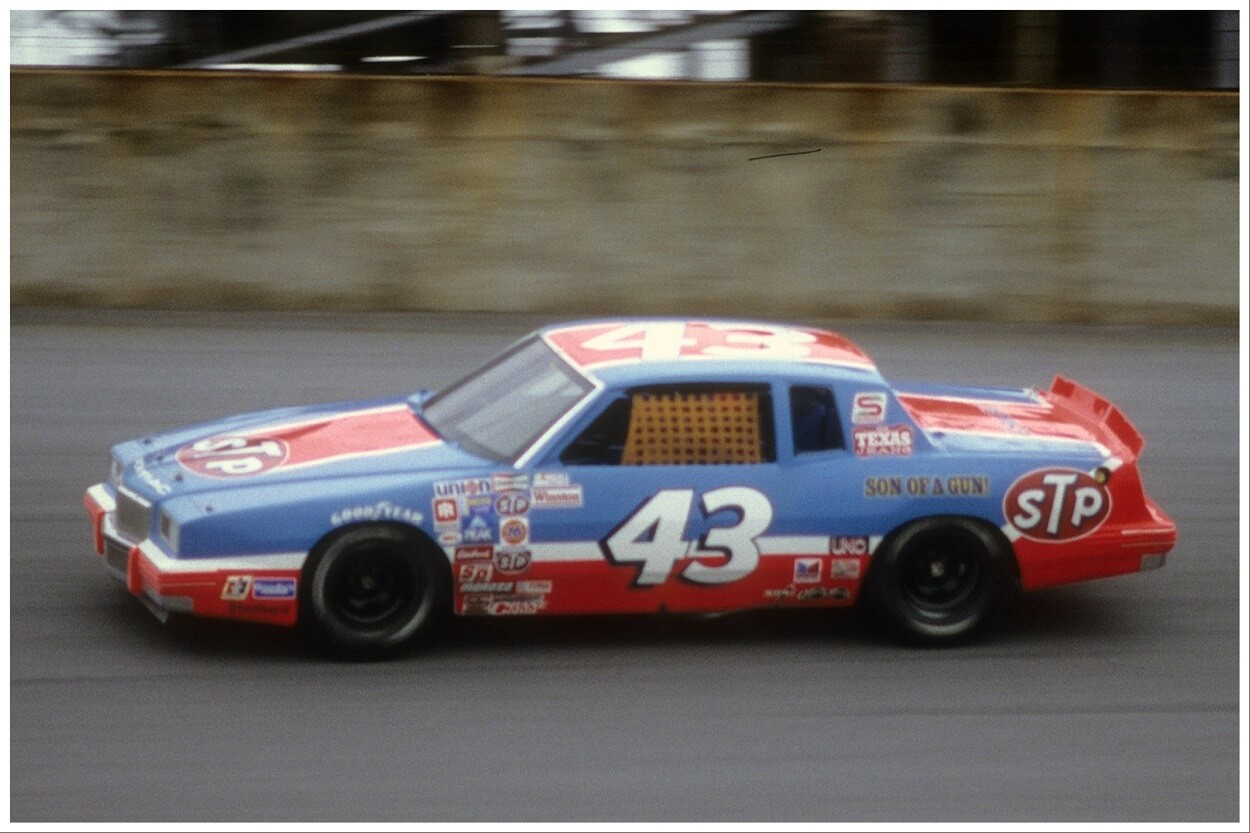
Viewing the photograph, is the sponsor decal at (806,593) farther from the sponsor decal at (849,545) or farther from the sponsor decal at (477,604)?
the sponsor decal at (477,604)

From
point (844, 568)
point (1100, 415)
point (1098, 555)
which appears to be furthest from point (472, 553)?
point (1100, 415)

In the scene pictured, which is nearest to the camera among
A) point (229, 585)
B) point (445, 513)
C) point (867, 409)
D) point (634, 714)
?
point (634, 714)

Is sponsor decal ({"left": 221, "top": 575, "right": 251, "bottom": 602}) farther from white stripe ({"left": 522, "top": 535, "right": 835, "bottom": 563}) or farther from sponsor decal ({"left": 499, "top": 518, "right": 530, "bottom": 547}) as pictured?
sponsor decal ({"left": 499, "top": 518, "right": 530, "bottom": 547})

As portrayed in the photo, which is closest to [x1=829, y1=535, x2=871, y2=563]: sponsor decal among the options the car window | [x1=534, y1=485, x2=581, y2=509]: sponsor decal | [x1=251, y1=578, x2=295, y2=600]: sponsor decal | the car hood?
the car window

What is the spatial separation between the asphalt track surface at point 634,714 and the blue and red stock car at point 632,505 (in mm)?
248

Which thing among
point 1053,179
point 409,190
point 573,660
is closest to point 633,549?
point 573,660

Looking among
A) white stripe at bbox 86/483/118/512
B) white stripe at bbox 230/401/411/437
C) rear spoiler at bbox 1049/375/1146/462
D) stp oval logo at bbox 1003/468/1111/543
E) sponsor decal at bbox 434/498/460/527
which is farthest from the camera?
rear spoiler at bbox 1049/375/1146/462

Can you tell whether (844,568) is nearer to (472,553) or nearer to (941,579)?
(941,579)

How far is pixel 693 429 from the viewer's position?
6.59 m

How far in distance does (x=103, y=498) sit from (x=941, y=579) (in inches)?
138

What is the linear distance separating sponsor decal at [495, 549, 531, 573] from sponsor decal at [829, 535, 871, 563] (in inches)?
47.9

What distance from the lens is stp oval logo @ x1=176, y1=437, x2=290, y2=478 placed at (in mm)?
6547

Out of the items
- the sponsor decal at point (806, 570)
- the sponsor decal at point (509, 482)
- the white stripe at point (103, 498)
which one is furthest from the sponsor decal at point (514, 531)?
the white stripe at point (103, 498)

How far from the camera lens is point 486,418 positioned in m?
6.88
